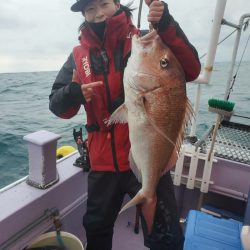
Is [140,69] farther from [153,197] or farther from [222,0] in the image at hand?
[222,0]

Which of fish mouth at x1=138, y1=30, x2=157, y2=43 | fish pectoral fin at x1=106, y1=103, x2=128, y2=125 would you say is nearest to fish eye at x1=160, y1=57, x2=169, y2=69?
fish mouth at x1=138, y1=30, x2=157, y2=43

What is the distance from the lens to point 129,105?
162 centimetres

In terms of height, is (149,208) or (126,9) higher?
(126,9)

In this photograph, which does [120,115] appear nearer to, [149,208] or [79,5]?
[149,208]

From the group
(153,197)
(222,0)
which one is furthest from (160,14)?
(222,0)

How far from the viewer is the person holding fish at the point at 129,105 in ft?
5.09

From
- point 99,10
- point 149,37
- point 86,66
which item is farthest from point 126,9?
point 149,37

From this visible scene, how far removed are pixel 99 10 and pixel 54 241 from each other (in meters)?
1.87

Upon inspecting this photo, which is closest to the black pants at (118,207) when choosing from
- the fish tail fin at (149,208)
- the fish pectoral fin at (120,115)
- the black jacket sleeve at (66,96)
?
the fish tail fin at (149,208)

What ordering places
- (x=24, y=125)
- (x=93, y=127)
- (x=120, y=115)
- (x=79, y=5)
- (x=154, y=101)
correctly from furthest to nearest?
1. (x=24, y=125)
2. (x=93, y=127)
3. (x=79, y=5)
4. (x=120, y=115)
5. (x=154, y=101)

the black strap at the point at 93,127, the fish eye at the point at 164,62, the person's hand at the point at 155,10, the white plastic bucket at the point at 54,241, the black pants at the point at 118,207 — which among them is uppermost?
the person's hand at the point at 155,10

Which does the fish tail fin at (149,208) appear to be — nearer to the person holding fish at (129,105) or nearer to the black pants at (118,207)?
the person holding fish at (129,105)

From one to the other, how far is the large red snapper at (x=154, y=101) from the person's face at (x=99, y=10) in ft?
2.11

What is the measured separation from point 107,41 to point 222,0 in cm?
133
